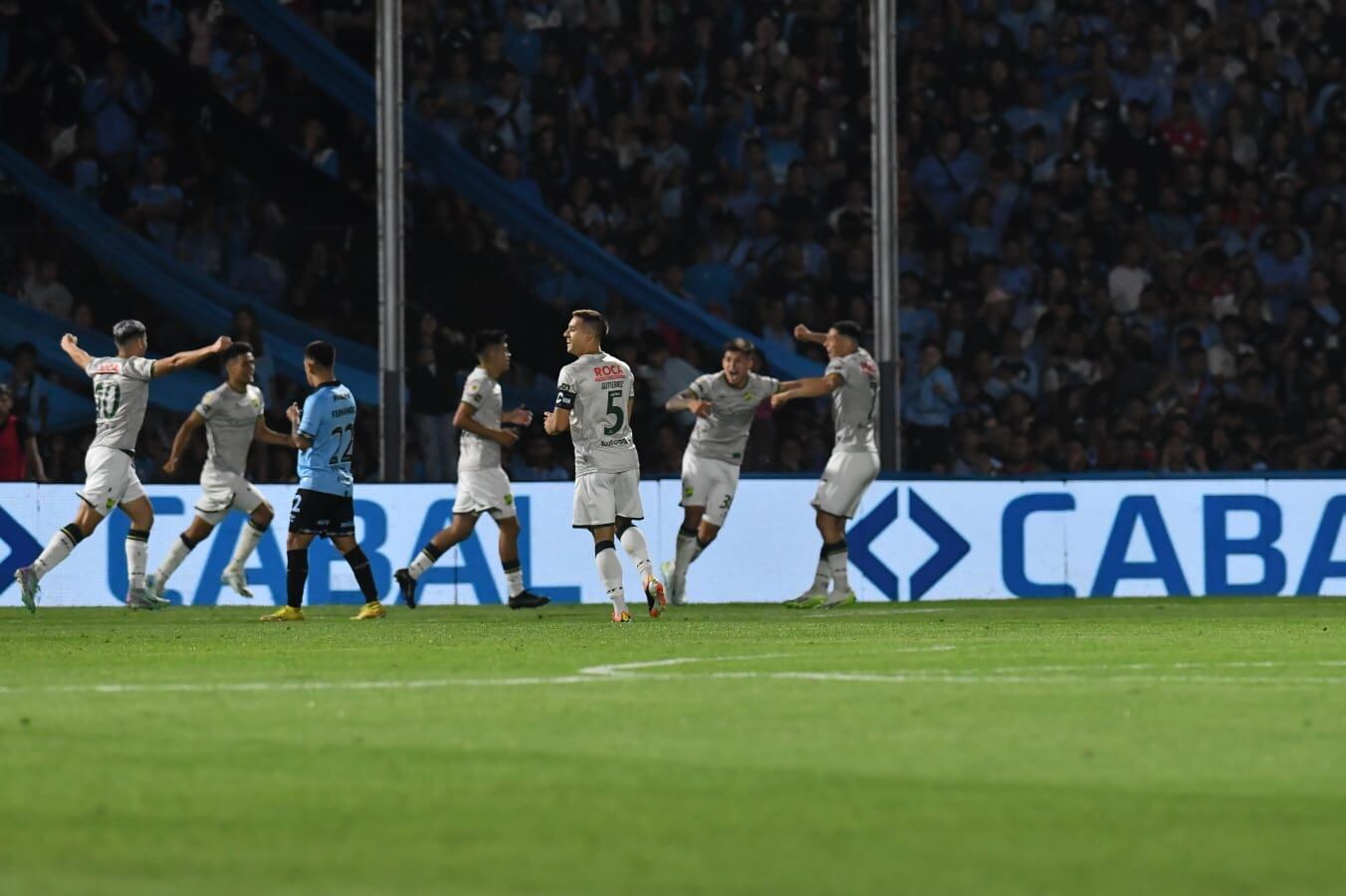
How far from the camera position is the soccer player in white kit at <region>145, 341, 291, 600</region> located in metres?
17.8

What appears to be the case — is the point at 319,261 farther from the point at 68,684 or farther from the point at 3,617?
the point at 68,684

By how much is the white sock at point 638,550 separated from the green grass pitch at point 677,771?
317 centimetres

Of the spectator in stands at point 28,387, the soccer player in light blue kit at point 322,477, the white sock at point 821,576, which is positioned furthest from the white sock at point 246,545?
the white sock at point 821,576

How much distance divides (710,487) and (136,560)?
4422 millimetres

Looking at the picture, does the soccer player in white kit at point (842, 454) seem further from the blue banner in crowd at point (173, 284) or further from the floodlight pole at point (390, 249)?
the blue banner in crowd at point (173, 284)

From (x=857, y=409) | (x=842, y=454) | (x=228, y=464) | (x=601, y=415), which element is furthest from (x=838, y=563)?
(x=228, y=464)

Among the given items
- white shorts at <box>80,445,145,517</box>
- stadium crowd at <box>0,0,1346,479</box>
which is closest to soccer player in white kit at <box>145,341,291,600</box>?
white shorts at <box>80,445,145,517</box>

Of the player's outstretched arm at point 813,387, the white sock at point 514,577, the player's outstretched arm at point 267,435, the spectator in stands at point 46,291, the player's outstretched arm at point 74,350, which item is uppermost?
the spectator in stands at point 46,291

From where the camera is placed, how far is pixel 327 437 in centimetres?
1544

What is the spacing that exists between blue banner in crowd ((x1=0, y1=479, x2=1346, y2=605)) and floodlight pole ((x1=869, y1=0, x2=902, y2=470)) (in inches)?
23.8

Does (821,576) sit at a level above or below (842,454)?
below

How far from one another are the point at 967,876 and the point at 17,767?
2868 millimetres

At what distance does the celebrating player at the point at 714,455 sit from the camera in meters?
18.1

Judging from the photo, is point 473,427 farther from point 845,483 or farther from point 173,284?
point 173,284
